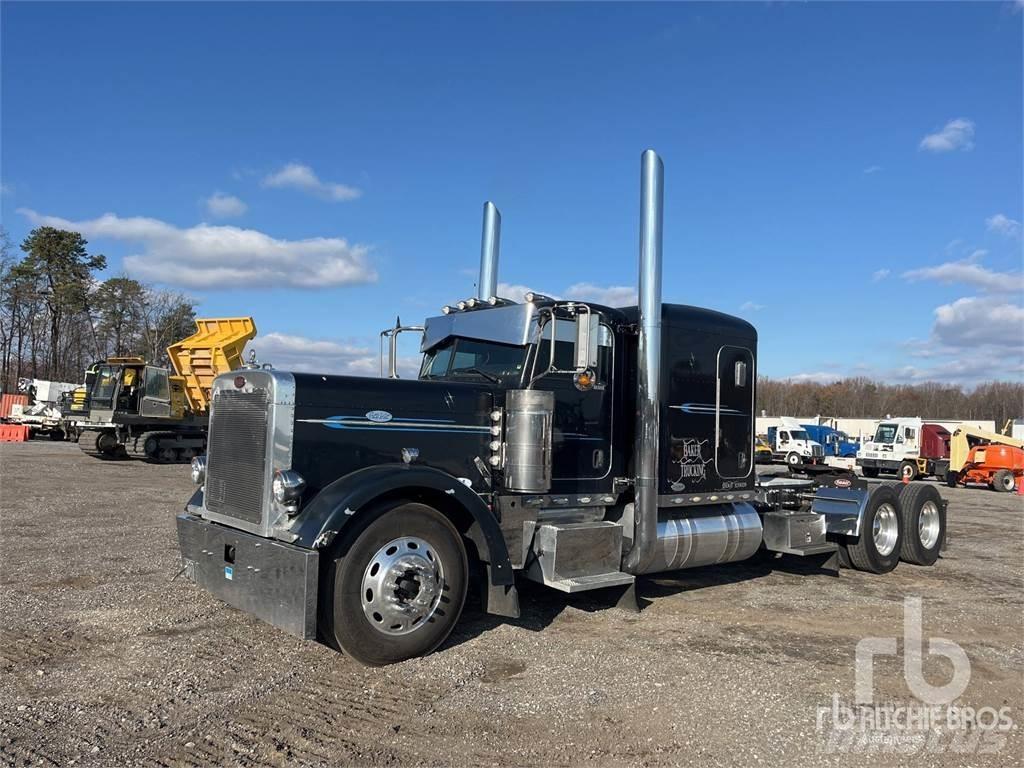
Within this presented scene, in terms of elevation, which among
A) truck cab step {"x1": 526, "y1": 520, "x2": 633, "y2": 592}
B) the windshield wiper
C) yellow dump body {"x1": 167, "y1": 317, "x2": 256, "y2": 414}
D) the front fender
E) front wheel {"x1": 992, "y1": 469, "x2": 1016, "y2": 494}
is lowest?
front wheel {"x1": 992, "y1": 469, "x2": 1016, "y2": 494}

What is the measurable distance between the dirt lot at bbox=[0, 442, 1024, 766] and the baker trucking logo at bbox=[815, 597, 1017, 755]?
50 millimetres

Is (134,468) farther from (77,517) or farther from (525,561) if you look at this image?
(525,561)

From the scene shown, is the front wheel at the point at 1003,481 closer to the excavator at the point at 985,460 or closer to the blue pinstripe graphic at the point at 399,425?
the excavator at the point at 985,460

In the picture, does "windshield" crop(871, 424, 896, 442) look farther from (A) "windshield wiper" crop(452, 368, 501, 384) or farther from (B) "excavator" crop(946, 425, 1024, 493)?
(A) "windshield wiper" crop(452, 368, 501, 384)

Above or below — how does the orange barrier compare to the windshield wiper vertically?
below

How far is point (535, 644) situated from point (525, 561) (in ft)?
2.13

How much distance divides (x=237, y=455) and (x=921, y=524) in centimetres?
834

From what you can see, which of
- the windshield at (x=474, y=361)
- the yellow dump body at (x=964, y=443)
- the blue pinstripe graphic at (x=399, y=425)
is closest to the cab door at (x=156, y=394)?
the windshield at (x=474, y=361)

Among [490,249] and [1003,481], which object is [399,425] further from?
[1003,481]

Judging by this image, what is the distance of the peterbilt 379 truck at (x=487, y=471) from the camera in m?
4.98

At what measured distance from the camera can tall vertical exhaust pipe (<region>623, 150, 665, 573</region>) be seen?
6484 mm

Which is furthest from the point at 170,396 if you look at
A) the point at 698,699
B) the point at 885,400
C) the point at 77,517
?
the point at 885,400

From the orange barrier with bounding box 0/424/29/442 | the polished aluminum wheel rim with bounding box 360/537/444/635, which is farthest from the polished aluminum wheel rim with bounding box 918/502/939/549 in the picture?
the orange barrier with bounding box 0/424/29/442

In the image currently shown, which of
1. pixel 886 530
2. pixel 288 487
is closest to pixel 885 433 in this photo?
pixel 886 530
